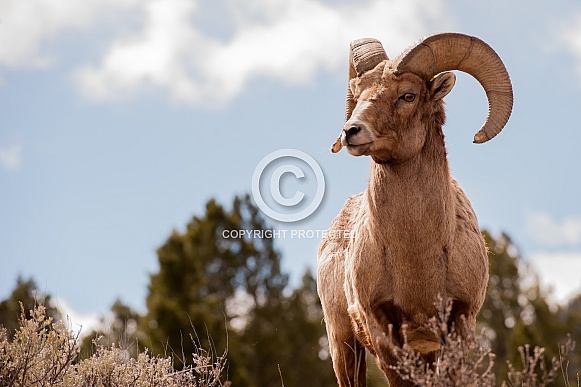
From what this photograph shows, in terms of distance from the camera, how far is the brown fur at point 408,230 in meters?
6.48

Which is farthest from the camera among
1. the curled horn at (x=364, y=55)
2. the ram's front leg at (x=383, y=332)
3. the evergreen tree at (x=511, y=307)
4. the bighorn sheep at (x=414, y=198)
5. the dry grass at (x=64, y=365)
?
the evergreen tree at (x=511, y=307)

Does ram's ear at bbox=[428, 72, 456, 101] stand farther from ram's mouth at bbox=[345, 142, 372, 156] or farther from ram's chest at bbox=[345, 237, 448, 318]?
ram's chest at bbox=[345, 237, 448, 318]

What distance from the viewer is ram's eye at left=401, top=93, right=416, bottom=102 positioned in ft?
21.4

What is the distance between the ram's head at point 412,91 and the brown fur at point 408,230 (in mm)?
11

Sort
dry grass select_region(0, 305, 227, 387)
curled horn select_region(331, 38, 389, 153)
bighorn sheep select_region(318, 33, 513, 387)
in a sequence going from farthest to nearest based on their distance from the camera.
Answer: curled horn select_region(331, 38, 389, 153)
dry grass select_region(0, 305, 227, 387)
bighorn sheep select_region(318, 33, 513, 387)

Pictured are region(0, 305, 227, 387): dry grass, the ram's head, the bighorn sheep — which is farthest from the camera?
region(0, 305, 227, 387): dry grass

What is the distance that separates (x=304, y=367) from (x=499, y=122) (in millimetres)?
23894

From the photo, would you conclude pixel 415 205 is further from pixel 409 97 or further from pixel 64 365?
pixel 64 365

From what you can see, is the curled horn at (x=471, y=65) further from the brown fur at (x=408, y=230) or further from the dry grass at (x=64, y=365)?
the dry grass at (x=64, y=365)

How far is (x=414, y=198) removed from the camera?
21.4 feet

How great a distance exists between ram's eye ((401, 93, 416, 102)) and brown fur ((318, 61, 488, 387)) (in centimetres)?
4

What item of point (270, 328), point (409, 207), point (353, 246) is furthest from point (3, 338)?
point (270, 328)

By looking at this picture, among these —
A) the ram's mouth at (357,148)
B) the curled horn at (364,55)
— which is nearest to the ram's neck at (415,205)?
the ram's mouth at (357,148)

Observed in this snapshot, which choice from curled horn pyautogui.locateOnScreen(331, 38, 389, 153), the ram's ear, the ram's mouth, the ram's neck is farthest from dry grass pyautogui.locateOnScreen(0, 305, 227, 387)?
the ram's ear
